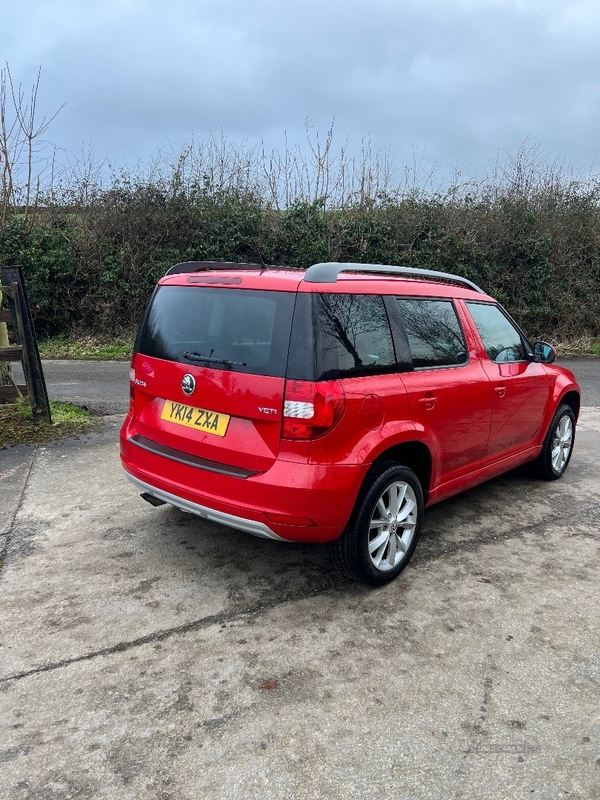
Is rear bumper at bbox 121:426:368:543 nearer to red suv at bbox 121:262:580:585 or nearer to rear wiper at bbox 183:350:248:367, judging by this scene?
red suv at bbox 121:262:580:585

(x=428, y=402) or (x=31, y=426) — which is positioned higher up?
(x=428, y=402)

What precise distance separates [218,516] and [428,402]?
54.8 inches

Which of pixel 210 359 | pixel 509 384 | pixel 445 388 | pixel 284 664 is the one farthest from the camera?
pixel 509 384

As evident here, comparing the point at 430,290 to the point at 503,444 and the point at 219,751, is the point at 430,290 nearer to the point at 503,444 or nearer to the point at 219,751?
the point at 503,444

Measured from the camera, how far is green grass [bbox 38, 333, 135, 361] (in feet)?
37.8

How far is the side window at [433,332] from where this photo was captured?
12.0 feet

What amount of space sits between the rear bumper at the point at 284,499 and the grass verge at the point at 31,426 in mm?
3445

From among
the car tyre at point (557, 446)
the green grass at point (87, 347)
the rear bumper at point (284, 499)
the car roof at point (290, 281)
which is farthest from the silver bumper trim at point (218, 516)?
the green grass at point (87, 347)

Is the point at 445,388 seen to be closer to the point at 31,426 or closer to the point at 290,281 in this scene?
the point at 290,281

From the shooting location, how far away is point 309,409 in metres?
2.94

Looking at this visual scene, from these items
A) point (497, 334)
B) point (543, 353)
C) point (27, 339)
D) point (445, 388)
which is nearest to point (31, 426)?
point (27, 339)

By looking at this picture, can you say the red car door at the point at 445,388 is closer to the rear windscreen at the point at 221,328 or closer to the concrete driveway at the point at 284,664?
the concrete driveway at the point at 284,664

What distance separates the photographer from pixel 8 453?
5.59 metres

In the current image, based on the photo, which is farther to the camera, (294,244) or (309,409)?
(294,244)
